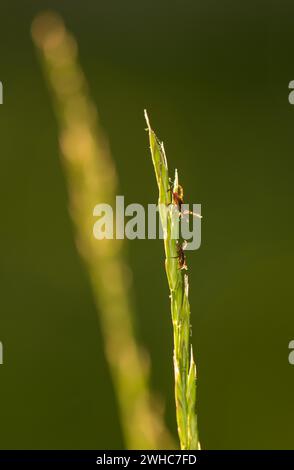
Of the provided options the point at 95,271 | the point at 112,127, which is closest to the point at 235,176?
the point at 112,127

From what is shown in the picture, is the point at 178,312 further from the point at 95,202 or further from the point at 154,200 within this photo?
the point at 154,200

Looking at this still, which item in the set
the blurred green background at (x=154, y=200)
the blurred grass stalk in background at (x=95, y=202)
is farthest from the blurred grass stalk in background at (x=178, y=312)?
the blurred green background at (x=154, y=200)

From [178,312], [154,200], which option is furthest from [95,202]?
[154,200]

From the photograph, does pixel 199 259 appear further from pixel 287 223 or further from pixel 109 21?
pixel 109 21

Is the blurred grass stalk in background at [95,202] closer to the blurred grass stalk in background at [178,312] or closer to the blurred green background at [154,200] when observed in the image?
the blurred grass stalk in background at [178,312]
